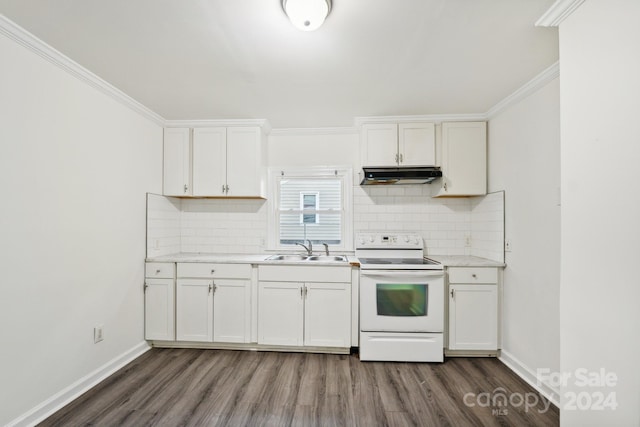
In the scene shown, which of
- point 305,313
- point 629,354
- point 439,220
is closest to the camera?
point 629,354

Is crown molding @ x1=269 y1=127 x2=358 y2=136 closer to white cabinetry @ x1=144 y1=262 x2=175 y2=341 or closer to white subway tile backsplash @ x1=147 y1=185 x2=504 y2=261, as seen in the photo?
white subway tile backsplash @ x1=147 y1=185 x2=504 y2=261

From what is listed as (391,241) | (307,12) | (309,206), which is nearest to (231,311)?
(309,206)

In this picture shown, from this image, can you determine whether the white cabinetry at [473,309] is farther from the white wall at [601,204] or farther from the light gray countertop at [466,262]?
the white wall at [601,204]

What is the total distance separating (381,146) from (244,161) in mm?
1520

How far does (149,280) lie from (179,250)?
62cm

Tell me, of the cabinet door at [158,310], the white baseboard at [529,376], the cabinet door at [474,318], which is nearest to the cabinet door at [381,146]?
the cabinet door at [474,318]

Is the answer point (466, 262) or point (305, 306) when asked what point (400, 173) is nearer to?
point (466, 262)

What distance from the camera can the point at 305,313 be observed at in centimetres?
275

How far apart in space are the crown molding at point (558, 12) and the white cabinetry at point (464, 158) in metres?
1.44

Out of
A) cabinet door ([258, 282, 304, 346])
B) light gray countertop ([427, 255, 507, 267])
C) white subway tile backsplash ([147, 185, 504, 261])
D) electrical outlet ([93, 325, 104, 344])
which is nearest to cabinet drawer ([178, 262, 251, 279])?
cabinet door ([258, 282, 304, 346])

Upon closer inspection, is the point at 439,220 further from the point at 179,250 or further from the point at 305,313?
the point at 179,250

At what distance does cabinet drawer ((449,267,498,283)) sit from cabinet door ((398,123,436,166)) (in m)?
1.12

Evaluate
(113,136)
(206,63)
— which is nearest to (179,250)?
(113,136)

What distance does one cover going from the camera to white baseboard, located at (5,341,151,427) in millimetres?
1711
